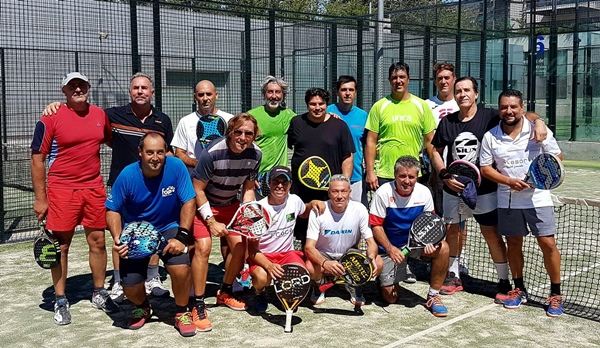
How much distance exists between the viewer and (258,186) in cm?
625

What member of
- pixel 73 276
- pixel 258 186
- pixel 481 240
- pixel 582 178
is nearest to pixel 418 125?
pixel 258 186

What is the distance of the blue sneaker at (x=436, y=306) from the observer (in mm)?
5676

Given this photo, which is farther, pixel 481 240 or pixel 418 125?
pixel 481 240

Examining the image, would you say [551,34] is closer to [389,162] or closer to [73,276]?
[389,162]

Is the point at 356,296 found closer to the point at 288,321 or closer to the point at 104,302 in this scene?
the point at 288,321

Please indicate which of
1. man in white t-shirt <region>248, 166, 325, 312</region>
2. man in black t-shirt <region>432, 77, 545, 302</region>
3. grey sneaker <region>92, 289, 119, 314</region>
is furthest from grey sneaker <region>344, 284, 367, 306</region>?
grey sneaker <region>92, 289, 119, 314</region>

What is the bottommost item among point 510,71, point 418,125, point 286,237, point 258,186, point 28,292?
point 28,292

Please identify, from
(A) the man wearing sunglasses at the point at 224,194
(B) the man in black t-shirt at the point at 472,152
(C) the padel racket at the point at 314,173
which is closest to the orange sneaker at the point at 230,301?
(A) the man wearing sunglasses at the point at 224,194

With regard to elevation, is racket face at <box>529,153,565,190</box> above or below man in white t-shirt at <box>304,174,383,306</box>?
above

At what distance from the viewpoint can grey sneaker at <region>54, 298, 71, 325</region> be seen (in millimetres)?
5531

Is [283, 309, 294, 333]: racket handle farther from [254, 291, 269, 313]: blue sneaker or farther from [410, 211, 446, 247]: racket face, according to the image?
[410, 211, 446, 247]: racket face

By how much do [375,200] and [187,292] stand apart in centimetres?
186

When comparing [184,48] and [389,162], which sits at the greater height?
[184,48]

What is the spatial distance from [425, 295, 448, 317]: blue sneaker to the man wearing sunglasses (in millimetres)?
1632
